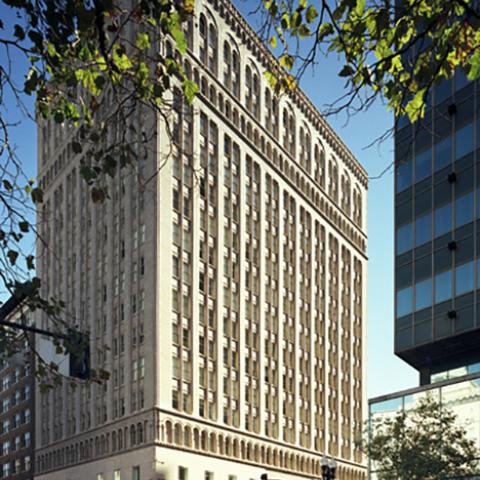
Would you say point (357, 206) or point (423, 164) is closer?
point (423, 164)

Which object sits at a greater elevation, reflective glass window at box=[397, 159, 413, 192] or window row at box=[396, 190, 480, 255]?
reflective glass window at box=[397, 159, 413, 192]

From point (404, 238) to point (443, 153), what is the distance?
489 centimetres

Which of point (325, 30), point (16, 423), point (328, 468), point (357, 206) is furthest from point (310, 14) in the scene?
point (16, 423)

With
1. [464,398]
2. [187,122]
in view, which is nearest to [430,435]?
[464,398]

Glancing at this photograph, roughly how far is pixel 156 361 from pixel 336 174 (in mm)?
51900

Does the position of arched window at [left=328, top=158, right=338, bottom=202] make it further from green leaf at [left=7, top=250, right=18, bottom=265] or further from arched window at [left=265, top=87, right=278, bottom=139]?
green leaf at [left=7, top=250, right=18, bottom=265]

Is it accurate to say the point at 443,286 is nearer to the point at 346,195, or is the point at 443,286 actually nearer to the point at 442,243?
the point at 442,243

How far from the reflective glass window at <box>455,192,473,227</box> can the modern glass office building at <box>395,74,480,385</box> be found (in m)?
0.05

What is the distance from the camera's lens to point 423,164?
4753cm

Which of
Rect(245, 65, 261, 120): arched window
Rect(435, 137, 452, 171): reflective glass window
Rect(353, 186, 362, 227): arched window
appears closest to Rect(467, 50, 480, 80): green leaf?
Rect(435, 137, 452, 171): reflective glass window

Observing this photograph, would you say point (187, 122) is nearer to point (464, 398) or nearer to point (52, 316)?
point (464, 398)

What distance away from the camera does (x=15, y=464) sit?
121 meters

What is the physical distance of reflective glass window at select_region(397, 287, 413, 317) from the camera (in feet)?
152

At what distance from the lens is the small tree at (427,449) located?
36.9m
